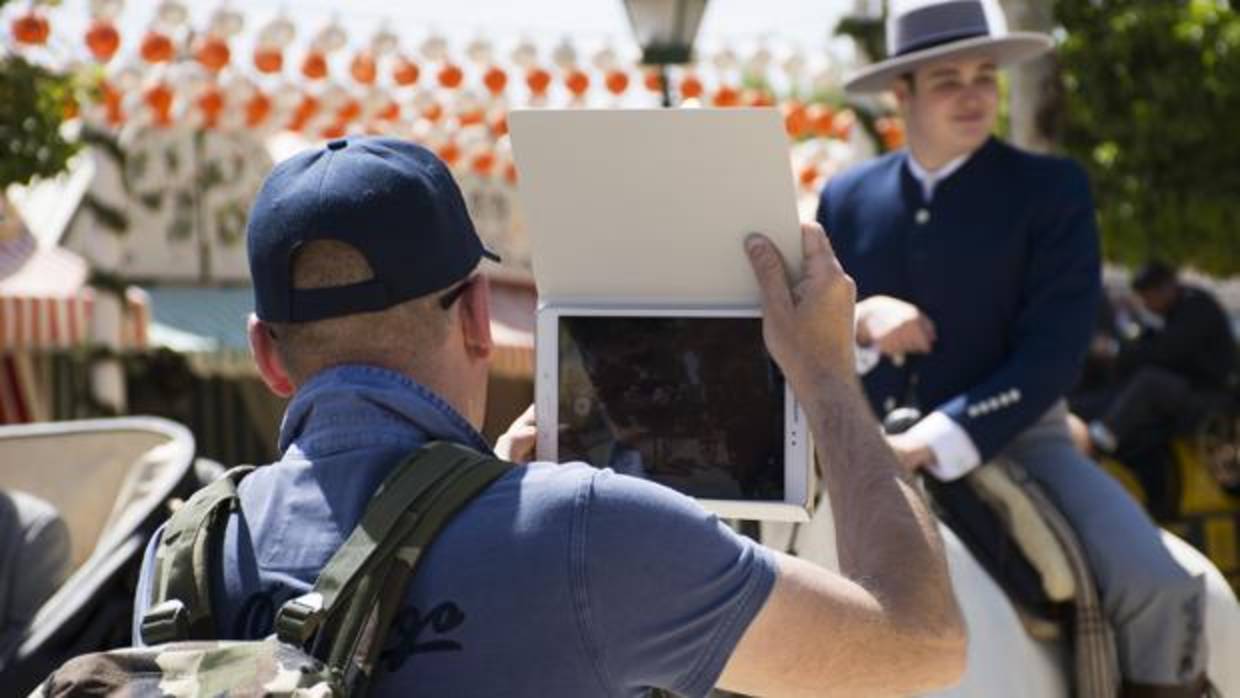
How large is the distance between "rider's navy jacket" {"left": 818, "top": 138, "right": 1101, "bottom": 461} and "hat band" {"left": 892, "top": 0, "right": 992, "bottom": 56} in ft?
0.96

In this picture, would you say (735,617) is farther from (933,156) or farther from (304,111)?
(304,111)

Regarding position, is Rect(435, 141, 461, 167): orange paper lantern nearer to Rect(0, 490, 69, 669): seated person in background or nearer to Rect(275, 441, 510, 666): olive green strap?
Rect(0, 490, 69, 669): seated person in background

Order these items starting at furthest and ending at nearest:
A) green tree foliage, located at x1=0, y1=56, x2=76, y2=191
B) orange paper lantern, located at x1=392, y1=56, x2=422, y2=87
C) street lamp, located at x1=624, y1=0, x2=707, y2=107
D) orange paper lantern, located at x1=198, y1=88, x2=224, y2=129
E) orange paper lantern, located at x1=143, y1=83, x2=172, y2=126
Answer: orange paper lantern, located at x1=392, y1=56, x2=422, y2=87, orange paper lantern, located at x1=198, y1=88, x2=224, y2=129, orange paper lantern, located at x1=143, y1=83, x2=172, y2=126, green tree foliage, located at x1=0, y1=56, x2=76, y2=191, street lamp, located at x1=624, y1=0, x2=707, y2=107

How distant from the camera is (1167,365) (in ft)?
42.1

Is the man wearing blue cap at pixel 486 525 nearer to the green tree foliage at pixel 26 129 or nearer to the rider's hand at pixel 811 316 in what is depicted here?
the rider's hand at pixel 811 316

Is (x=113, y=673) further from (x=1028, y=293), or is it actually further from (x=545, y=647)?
(x=1028, y=293)

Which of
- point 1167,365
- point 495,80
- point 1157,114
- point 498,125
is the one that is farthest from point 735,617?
point 498,125

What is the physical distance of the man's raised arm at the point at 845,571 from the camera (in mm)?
2104

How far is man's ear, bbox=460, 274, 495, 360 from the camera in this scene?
228 centimetres

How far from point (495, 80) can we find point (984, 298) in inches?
429

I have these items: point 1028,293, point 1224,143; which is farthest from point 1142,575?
point 1224,143

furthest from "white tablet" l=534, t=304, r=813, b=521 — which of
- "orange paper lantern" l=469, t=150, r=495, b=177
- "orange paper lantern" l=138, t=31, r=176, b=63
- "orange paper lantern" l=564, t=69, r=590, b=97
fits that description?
"orange paper lantern" l=469, t=150, r=495, b=177

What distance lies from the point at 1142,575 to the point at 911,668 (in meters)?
2.13

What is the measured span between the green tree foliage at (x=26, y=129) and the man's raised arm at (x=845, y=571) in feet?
21.7
